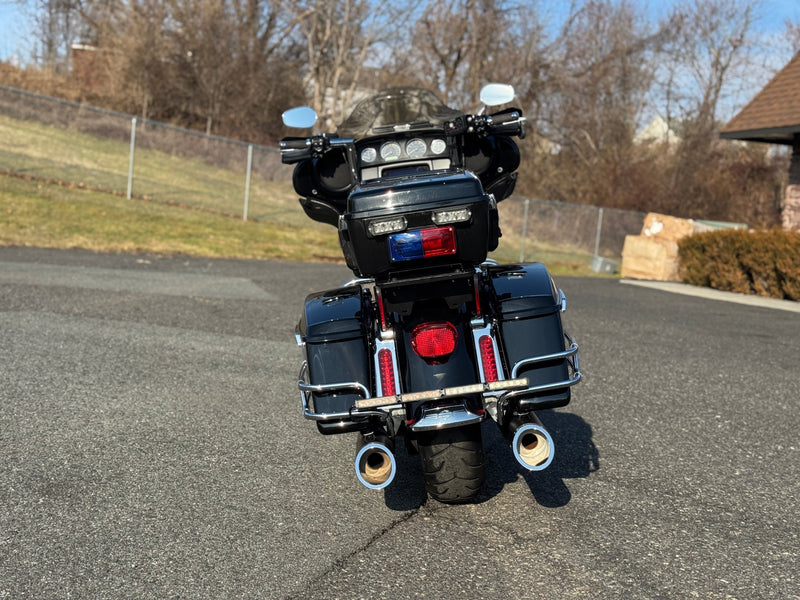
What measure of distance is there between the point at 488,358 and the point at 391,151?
3.68ft

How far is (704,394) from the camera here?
21.4ft

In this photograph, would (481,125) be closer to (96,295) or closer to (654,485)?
(654,485)

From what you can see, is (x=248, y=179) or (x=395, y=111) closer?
(x=395, y=111)

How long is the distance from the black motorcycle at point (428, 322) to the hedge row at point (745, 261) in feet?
39.8

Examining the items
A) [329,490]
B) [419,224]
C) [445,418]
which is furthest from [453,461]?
[419,224]

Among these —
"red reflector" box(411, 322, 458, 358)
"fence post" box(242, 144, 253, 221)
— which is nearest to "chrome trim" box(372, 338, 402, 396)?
"red reflector" box(411, 322, 458, 358)

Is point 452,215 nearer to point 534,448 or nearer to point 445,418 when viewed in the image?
point 445,418

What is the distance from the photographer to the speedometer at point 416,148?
3.98 meters

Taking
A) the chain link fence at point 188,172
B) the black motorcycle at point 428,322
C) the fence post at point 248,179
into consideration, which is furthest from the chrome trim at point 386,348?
the fence post at point 248,179

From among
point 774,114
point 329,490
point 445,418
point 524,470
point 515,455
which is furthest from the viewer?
point 774,114

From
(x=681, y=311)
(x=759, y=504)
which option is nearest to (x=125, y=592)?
(x=759, y=504)

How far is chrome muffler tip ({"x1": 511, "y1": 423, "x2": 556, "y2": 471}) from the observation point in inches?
127

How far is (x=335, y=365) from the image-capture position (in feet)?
11.8

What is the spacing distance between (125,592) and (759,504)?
2972mm
